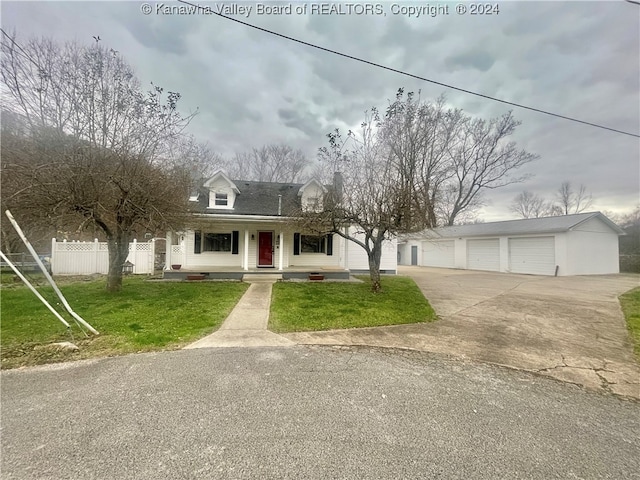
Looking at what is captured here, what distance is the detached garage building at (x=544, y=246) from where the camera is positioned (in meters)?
17.4

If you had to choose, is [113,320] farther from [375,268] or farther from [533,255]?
[533,255]

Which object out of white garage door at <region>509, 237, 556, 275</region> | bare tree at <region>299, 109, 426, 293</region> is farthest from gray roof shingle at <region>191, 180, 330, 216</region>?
white garage door at <region>509, 237, 556, 275</region>

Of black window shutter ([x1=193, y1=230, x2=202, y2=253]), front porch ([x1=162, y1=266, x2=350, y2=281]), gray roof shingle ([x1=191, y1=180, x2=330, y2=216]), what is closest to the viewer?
front porch ([x1=162, y1=266, x2=350, y2=281])

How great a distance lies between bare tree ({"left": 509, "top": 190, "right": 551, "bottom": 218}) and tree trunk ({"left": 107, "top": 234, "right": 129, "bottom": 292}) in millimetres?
46424

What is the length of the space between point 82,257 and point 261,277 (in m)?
9.31

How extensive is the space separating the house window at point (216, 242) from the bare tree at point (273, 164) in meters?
15.6

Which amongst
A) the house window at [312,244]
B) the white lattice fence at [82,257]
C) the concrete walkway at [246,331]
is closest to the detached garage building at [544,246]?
the house window at [312,244]

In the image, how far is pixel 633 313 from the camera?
7410mm

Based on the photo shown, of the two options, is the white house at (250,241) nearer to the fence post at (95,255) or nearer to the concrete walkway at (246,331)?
the fence post at (95,255)

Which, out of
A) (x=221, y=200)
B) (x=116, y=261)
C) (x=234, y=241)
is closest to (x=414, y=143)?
(x=221, y=200)

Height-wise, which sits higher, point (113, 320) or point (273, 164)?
point (273, 164)

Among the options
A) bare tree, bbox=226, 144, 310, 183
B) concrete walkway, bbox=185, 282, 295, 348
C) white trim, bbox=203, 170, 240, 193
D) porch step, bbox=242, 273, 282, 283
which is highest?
bare tree, bbox=226, 144, 310, 183

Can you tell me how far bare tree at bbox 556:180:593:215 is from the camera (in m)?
38.7

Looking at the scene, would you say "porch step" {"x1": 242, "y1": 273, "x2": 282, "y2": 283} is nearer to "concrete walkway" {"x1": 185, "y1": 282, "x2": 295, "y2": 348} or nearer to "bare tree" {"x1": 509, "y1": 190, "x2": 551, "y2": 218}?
"concrete walkway" {"x1": 185, "y1": 282, "x2": 295, "y2": 348}
